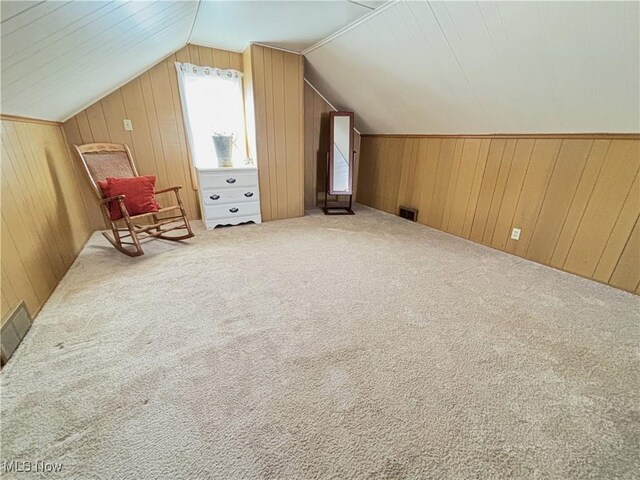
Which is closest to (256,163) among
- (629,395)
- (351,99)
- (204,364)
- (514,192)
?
(351,99)

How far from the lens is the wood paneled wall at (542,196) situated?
72.6 inches

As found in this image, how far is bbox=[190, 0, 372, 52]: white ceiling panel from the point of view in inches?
79.0

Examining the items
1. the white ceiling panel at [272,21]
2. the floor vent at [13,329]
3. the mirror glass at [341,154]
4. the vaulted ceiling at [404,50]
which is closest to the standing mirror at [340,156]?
the mirror glass at [341,154]

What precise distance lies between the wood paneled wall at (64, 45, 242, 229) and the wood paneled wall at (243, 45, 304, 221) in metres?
0.45

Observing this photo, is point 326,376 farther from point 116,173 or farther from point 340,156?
point 340,156

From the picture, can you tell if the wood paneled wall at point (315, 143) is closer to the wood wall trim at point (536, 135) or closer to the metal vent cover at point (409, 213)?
the wood wall trim at point (536, 135)

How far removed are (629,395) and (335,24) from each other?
2953 millimetres

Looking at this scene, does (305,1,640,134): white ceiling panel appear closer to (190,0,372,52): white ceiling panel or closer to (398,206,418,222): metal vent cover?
(190,0,372,52): white ceiling panel

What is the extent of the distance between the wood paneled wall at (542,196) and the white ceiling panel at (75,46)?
265 cm

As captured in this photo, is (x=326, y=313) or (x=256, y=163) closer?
(x=326, y=313)

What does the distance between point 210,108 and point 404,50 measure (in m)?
2.13

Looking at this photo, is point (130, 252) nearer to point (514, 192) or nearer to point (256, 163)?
point (256, 163)

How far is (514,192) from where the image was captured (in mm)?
2393

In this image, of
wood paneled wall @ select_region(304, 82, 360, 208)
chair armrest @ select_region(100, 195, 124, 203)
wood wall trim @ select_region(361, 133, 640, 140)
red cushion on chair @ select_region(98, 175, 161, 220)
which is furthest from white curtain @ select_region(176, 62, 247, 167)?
wood wall trim @ select_region(361, 133, 640, 140)
